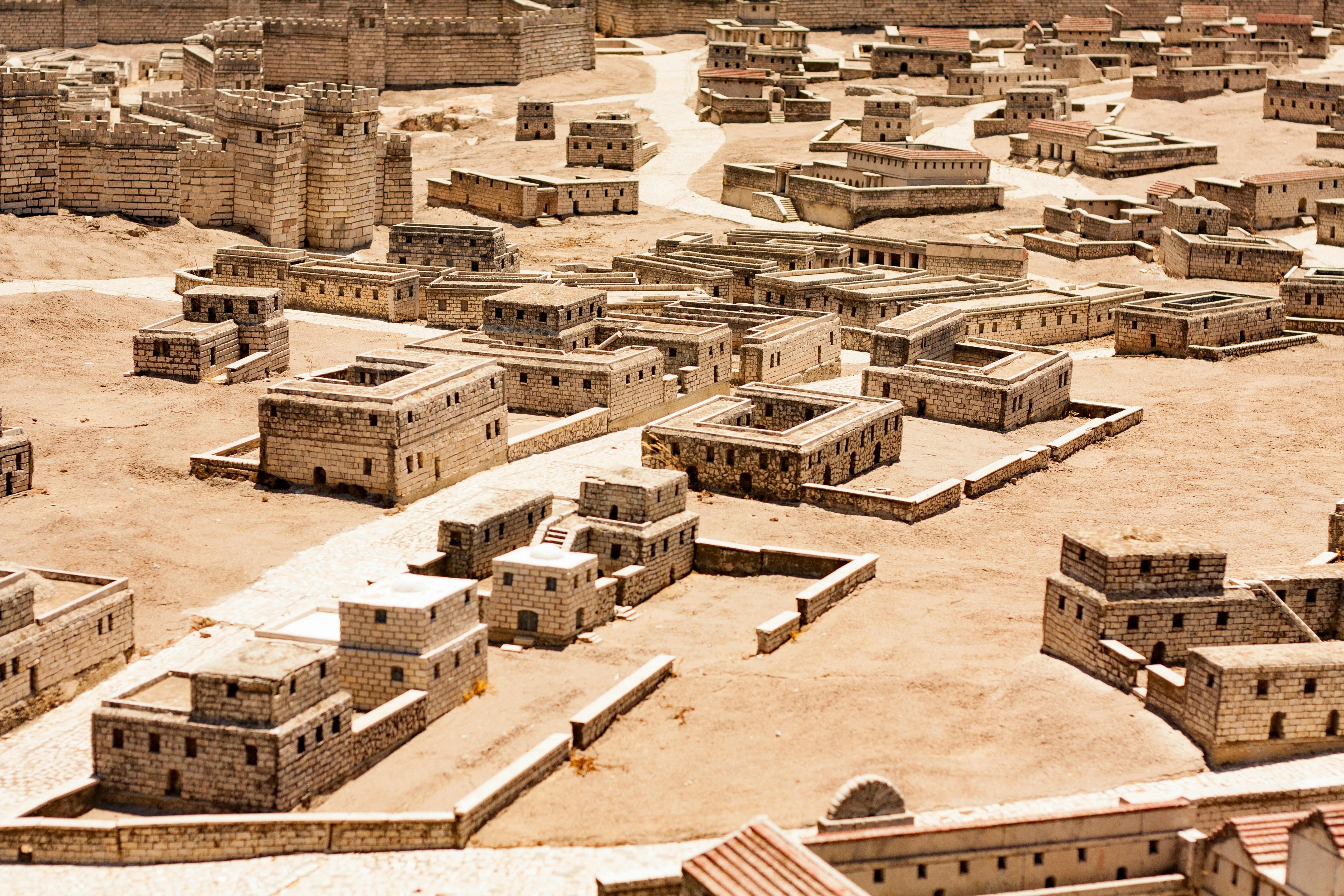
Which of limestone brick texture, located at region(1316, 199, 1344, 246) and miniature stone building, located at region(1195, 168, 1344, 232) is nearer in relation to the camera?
limestone brick texture, located at region(1316, 199, 1344, 246)

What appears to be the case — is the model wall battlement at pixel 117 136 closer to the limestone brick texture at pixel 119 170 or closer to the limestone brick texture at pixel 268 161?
the limestone brick texture at pixel 119 170

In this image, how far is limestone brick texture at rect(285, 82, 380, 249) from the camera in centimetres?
7188

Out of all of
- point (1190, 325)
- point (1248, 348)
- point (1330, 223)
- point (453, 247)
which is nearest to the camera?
point (1190, 325)

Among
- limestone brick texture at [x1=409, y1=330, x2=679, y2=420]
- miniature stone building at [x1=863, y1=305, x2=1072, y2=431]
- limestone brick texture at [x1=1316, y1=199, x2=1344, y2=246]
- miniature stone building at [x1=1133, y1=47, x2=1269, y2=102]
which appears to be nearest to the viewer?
limestone brick texture at [x1=409, y1=330, x2=679, y2=420]

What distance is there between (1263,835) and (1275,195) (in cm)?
5183

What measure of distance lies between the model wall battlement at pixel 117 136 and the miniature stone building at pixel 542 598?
1412 inches

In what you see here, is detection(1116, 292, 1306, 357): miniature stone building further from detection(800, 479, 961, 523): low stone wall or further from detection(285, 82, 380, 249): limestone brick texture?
detection(285, 82, 380, 249): limestone brick texture

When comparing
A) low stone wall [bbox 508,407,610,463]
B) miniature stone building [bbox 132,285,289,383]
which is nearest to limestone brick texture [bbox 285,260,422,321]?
miniature stone building [bbox 132,285,289,383]

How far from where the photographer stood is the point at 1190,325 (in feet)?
205

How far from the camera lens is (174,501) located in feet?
151

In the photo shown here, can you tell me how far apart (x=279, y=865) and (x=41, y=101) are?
4435 cm

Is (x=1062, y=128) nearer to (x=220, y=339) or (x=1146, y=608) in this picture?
(x=220, y=339)

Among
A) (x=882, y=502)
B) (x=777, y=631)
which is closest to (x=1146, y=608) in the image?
(x=777, y=631)

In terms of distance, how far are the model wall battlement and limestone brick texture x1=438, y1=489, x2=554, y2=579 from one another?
31.6 meters
